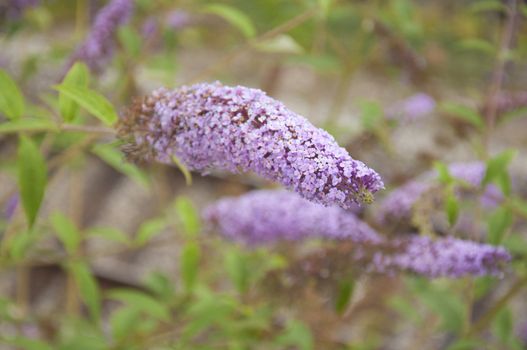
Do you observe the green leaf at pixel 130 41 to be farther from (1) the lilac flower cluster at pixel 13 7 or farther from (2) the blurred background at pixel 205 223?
(1) the lilac flower cluster at pixel 13 7

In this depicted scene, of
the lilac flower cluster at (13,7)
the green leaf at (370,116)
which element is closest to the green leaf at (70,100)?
the lilac flower cluster at (13,7)

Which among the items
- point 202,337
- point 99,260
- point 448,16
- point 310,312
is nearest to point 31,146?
point 310,312

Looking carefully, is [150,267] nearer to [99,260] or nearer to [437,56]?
[99,260]

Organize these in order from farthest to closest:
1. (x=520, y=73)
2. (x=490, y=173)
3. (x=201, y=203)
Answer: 1. (x=520, y=73)
2. (x=201, y=203)
3. (x=490, y=173)

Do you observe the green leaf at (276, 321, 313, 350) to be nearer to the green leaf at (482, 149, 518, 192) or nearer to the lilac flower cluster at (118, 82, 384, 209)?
the green leaf at (482, 149, 518, 192)

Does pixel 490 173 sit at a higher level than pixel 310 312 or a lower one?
higher

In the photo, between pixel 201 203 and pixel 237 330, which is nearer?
pixel 237 330

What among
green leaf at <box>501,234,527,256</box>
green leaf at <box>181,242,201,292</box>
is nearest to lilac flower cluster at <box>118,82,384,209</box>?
green leaf at <box>181,242,201,292</box>
